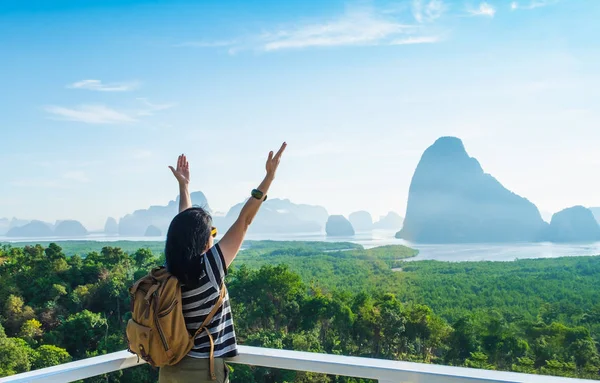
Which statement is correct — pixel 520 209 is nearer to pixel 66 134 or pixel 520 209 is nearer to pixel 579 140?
pixel 579 140

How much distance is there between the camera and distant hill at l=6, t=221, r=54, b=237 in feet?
48.2

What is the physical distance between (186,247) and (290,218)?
1915 cm

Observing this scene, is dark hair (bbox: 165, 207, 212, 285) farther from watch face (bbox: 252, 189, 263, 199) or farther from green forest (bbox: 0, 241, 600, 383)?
green forest (bbox: 0, 241, 600, 383)

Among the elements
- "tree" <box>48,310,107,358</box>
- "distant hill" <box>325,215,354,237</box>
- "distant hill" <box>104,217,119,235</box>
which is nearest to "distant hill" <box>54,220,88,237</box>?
"distant hill" <box>104,217,119,235</box>

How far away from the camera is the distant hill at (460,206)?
19.9 meters

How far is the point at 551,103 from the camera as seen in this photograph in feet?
45.1

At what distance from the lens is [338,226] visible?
20234 mm

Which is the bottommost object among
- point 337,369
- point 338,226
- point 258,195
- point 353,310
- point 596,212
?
point 353,310

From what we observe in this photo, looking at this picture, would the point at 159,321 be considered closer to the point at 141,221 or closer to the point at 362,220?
the point at 141,221

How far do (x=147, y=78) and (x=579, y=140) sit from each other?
11.9 metres

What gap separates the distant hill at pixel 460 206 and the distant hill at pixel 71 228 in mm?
11930

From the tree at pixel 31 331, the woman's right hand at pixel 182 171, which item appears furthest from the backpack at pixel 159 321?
the tree at pixel 31 331

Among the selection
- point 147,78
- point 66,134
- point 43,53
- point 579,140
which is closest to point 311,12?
point 147,78

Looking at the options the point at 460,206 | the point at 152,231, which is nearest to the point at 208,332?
the point at 152,231
